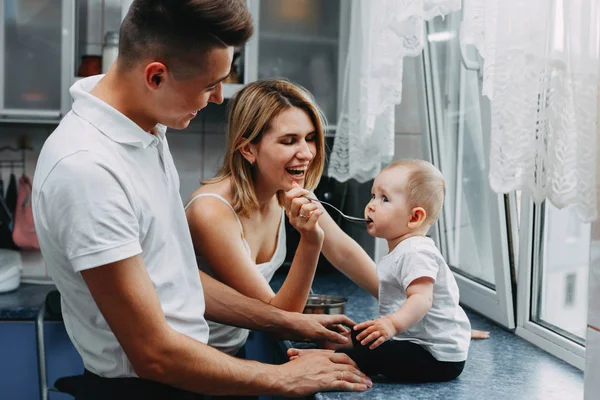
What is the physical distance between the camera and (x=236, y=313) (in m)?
1.67

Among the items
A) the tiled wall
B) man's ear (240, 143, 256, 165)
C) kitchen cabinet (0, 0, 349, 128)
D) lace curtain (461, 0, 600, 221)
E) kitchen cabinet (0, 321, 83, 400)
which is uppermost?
kitchen cabinet (0, 0, 349, 128)

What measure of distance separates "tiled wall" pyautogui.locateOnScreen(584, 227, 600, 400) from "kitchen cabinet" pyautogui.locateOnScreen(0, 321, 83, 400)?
1841 mm

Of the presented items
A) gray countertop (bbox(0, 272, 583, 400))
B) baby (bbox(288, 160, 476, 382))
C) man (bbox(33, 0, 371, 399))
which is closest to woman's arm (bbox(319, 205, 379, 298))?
gray countertop (bbox(0, 272, 583, 400))

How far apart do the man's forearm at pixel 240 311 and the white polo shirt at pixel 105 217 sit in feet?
0.85

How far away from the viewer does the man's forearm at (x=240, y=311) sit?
1.66m

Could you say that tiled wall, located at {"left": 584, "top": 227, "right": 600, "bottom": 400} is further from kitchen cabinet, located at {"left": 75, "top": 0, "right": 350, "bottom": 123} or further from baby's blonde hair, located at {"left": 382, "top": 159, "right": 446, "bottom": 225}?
kitchen cabinet, located at {"left": 75, "top": 0, "right": 350, "bottom": 123}

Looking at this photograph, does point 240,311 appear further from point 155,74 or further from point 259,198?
point 155,74

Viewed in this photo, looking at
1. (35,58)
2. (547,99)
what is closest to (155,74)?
(547,99)

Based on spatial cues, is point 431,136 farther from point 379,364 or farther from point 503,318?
point 379,364

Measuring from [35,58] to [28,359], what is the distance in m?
1.23

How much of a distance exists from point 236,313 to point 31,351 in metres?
1.06

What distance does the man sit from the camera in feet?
3.60

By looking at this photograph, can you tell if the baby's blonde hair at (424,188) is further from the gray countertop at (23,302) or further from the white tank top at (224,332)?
the gray countertop at (23,302)

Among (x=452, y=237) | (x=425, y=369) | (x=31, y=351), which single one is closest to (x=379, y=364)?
(x=425, y=369)
